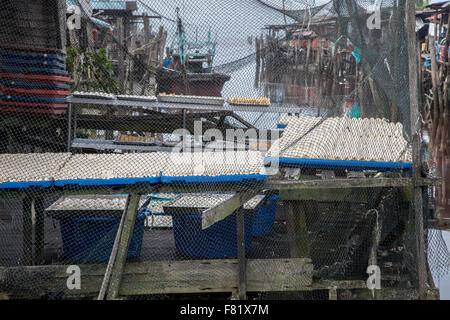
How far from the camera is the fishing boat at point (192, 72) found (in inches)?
257

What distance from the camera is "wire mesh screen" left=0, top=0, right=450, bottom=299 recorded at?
538cm

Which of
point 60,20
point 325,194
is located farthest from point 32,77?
point 325,194

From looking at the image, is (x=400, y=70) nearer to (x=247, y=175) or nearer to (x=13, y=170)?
(x=247, y=175)

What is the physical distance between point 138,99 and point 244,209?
2372 millimetres

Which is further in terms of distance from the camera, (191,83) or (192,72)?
(191,83)

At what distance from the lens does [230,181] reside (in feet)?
17.4

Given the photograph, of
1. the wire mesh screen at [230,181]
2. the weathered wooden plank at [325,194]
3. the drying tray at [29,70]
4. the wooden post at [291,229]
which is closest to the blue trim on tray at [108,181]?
the wire mesh screen at [230,181]

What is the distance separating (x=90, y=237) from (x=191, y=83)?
3282mm

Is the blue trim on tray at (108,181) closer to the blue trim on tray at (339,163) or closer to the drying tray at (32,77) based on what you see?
the blue trim on tray at (339,163)

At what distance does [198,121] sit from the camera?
851cm

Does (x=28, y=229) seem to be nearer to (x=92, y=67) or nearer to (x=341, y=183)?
(x=341, y=183)

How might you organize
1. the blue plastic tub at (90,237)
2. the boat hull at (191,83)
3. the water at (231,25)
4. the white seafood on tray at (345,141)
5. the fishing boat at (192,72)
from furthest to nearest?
the boat hull at (191,83)
the fishing boat at (192,72)
the water at (231,25)
the blue plastic tub at (90,237)
the white seafood on tray at (345,141)

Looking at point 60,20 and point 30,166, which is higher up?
point 60,20
